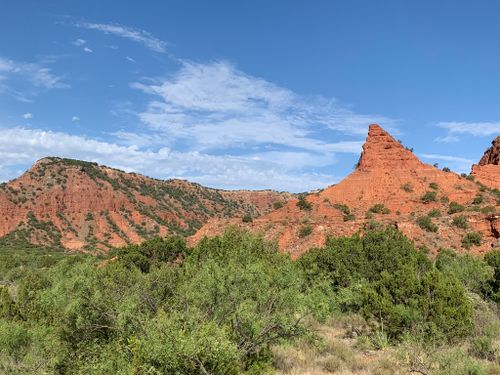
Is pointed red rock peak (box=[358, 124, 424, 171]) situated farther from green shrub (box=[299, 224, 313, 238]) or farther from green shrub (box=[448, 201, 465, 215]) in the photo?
green shrub (box=[299, 224, 313, 238])

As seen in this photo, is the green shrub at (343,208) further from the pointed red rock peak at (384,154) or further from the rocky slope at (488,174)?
the rocky slope at (488,174)

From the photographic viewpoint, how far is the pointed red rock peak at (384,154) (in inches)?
2699

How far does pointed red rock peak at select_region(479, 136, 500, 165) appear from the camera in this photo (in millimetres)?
87894

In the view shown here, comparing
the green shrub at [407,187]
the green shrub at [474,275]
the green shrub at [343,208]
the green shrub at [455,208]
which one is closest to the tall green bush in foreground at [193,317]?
the green shrub at [474,275]

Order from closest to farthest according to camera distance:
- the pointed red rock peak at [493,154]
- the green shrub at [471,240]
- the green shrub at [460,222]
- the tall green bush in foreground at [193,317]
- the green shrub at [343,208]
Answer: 1. the tall green bush in foreground at [193,317]
2. the green shrub at [471,240]
3. the green shrub at [460,222]
4. the green shrub at [343,208]
5. the pointed red rock peak at [493,154]

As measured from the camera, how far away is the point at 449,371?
1164cm

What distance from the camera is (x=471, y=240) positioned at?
4628 cm

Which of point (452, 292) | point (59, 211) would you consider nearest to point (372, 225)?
point (452, 292)

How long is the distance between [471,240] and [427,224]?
190 inches

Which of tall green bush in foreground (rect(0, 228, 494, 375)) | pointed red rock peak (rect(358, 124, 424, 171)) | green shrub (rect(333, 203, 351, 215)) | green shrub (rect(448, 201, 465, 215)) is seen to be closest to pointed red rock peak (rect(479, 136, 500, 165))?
pointed red rock peak (rect(358, 124, 424, 171))

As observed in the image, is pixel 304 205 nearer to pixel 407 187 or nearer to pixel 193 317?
pixel 407 187

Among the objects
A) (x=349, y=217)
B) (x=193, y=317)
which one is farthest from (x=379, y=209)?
(x=193, y=317)

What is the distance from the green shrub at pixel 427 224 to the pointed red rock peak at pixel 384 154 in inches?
748

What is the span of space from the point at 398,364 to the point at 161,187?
428 ft
